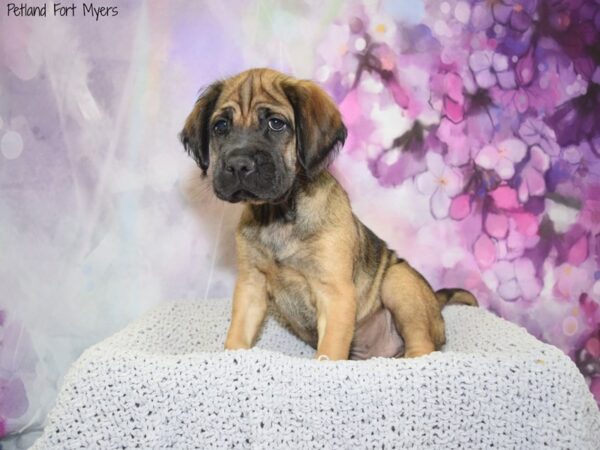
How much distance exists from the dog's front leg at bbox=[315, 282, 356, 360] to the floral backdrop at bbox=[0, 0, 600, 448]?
103cm

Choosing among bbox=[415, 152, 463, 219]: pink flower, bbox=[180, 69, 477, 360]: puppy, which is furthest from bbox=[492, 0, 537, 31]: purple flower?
bbox=[180, 69, 477, 360]: puppy

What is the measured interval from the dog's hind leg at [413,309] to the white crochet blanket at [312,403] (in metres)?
0.61

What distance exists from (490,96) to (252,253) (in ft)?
5.53

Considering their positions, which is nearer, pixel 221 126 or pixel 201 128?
pixel 221 126

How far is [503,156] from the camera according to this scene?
3572mm

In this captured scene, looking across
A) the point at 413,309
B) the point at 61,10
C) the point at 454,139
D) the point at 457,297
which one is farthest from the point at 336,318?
the point at 61,10

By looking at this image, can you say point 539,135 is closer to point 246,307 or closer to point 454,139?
point 454,139

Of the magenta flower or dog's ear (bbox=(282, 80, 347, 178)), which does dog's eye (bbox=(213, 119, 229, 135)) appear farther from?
the magenta flower

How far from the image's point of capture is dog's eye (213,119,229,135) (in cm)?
259

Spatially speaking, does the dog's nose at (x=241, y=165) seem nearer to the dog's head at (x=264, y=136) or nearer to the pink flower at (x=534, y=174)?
the dog's head at (x=264, y=136)

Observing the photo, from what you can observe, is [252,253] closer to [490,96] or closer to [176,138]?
[176,138]

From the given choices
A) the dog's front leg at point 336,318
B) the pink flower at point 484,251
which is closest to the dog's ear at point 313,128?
the dog's front leg at point 336,318

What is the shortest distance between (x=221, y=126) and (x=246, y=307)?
2.65ft

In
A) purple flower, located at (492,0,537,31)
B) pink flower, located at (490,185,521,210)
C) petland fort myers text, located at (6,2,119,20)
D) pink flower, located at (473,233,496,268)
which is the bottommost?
pink flower, located at (473,233,496,268)
